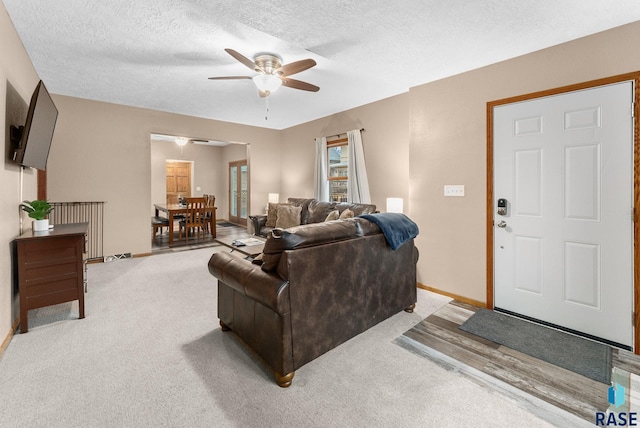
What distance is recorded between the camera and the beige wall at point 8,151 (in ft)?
7.20

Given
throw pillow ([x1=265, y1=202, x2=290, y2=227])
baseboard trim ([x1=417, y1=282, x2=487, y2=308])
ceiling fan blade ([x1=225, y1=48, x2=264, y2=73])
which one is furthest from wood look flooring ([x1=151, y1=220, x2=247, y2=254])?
baseboard trim ([x1=417, y1=282, x2=487, y2=308])

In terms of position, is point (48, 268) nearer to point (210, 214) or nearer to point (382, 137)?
point (382, 137)

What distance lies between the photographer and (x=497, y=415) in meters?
1.58

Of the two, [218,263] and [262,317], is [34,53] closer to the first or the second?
[218,263]

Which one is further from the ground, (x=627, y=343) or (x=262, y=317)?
(x=262, y=317)

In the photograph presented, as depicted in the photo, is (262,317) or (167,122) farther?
(167,122)

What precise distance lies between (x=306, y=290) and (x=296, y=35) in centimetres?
212

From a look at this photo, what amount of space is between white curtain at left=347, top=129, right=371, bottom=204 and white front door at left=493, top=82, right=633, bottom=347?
210 cm

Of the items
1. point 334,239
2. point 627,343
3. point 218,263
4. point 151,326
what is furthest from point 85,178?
point 627,343

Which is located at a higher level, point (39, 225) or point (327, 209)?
point (327, 209)

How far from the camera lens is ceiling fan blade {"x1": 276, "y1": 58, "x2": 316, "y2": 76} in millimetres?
2691

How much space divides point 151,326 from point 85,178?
338 cm

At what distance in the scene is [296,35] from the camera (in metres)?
2.45

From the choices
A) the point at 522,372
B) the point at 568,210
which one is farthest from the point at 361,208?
the point at 522,372
